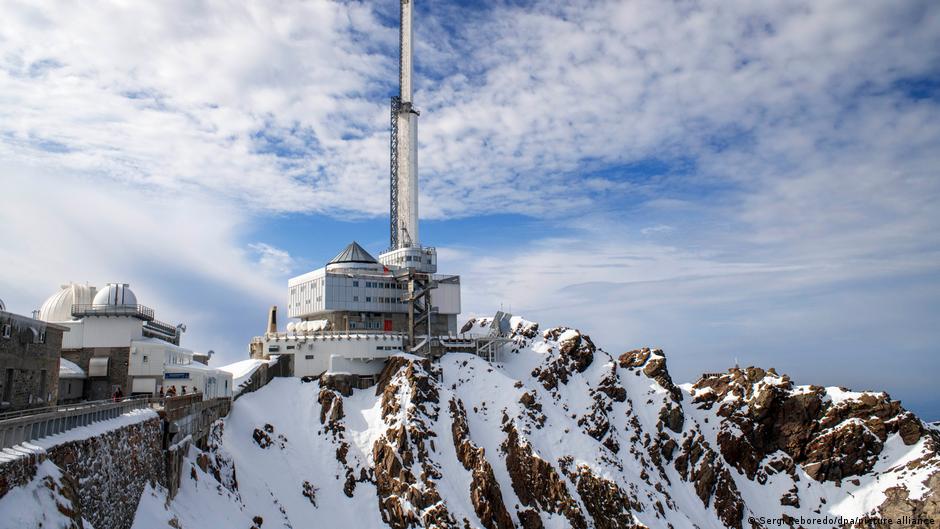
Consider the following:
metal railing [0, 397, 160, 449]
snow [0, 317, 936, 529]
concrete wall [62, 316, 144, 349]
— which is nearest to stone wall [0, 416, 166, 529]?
metal railing [0, 397, 160, 449]

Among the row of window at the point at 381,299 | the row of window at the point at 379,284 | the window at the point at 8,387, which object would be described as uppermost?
the row of window at the point at 379,284

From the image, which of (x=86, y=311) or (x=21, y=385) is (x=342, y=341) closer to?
(x=86, y=311)

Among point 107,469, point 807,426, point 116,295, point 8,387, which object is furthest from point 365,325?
point 107,469

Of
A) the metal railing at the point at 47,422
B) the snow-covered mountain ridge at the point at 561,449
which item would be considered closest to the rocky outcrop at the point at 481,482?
the snow-covered mountain ridge at the point at 561,449

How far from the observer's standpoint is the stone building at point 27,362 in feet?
138

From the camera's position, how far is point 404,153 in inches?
4397


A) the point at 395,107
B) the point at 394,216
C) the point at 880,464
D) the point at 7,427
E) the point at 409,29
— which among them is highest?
the point at 409,29

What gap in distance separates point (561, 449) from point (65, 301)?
54410 millimetres

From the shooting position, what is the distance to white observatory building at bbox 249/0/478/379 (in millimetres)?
87188

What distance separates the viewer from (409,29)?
114m

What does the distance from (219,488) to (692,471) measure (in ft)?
196

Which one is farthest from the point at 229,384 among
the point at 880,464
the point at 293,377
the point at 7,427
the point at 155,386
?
the point at 880,464

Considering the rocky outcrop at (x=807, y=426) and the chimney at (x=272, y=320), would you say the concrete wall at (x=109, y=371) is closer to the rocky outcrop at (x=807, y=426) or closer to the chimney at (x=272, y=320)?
the chimney at (x=272, y=320)

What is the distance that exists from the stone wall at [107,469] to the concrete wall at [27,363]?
9300 mm
